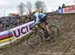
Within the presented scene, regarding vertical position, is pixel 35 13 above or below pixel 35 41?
above

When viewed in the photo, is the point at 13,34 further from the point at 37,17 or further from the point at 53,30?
the point at 37,17

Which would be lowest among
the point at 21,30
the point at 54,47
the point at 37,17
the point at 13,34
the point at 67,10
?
the point at 54,47

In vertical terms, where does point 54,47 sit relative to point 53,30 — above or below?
below

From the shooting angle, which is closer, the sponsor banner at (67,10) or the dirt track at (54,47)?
the dirt track at (54,47)

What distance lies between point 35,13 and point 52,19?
31.8 feet

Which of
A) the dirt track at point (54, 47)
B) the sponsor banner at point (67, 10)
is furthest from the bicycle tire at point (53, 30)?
the sponsor banner at point (67, 10)

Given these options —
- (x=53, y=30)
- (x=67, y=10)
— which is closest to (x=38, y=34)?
(x=53, y=30)

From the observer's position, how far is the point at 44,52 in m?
15.4

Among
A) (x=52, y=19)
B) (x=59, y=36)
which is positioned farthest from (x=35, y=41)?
(x=52, y=19)

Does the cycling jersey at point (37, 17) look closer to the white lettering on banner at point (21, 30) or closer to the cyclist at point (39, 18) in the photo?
the cyclist at point (39, 18)

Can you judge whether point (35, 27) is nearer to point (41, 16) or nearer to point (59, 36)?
point (41, 16)

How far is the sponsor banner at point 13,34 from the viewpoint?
1871 cm

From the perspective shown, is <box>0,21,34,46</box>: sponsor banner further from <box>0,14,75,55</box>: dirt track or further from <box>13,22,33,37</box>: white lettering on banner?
<box>0,14,75,55</box>: dirt track

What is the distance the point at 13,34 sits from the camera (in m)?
19.2
